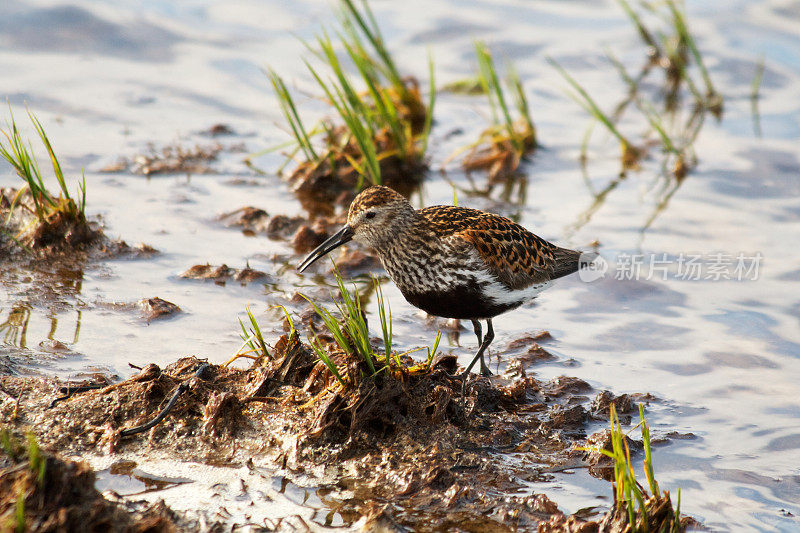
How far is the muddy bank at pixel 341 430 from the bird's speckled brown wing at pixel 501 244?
94cm

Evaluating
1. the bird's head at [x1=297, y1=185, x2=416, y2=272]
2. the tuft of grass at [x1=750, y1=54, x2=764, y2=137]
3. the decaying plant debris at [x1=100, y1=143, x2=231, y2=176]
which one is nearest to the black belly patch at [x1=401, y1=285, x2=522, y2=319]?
the bird's head at [x1=297, y1=185, x2=416, y2=272]

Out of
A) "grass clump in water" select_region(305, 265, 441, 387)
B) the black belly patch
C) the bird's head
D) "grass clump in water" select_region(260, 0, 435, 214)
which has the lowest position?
"grass clump in water" select_region(305, 265, 441, 387)

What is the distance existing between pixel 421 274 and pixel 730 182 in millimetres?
5273

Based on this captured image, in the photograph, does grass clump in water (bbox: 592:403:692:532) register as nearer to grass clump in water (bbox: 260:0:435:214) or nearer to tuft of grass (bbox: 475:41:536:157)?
grass clump in water (bbox: 260:0:435:214)

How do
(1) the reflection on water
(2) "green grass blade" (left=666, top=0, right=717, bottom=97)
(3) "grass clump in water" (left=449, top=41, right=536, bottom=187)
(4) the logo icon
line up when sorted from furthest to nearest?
1. (2) "green grass blade" (left=666, top=0, right=717, bottom=97)
2. (3) "grass clump in water" (left=449, top=41, right=536, bottom=187)
3. (4) the logo icon
4. (1) the reflection on water

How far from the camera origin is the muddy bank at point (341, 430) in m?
4.89

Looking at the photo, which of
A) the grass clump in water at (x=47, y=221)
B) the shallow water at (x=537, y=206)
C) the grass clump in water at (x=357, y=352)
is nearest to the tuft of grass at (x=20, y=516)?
the shallow water at (x=537, y=206)

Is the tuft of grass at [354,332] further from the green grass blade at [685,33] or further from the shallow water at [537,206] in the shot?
the green grass blade at [685,33]

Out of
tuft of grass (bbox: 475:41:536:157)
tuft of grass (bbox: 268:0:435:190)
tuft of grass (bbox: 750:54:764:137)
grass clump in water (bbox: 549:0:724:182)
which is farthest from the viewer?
tuft of grass (bbox: 750:54:764:137)

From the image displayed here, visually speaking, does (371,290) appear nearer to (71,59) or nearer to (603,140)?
(603,140)

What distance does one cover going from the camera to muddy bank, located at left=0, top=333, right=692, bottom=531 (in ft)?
16.1

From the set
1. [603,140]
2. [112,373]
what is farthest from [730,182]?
[112,373]

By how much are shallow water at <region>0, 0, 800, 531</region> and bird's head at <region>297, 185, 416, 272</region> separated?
983 mm

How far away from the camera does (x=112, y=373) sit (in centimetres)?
586
